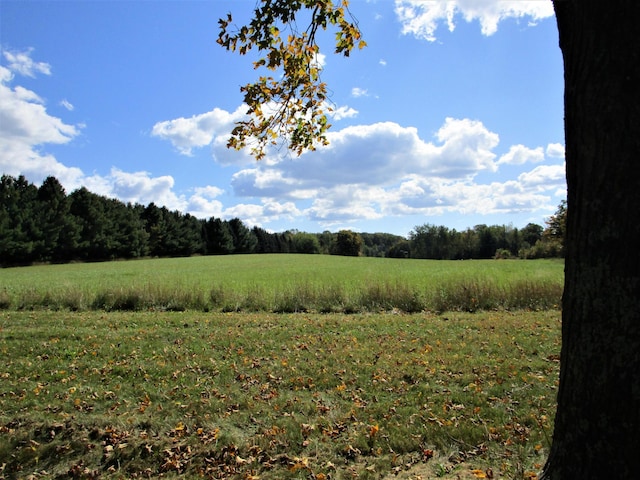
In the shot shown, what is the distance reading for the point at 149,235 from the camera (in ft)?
238

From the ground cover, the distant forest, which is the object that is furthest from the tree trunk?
the distant forest

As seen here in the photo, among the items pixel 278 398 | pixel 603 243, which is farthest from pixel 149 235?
pixel 603 243

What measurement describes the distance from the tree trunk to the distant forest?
58888 mm

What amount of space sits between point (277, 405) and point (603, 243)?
4838 millimetres

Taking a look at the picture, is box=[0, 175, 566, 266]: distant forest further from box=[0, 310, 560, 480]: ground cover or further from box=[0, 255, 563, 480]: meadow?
box=[0, 310, 560, 480]: ground cover

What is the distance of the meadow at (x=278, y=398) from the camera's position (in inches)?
180

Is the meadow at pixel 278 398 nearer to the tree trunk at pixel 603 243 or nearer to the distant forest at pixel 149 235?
the tree trunk at pixel 603 243

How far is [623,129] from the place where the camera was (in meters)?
2.13

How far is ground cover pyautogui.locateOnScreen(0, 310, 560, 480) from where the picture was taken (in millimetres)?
4562

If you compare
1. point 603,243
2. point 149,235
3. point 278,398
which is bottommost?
point 278,398

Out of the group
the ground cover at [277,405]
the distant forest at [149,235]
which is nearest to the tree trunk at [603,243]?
the ground cover at [277,405]

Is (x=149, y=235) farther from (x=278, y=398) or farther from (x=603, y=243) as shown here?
(x=603, y=243)

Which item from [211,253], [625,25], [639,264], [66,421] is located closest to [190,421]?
[66,421]

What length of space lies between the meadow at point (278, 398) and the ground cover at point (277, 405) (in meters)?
0.02
